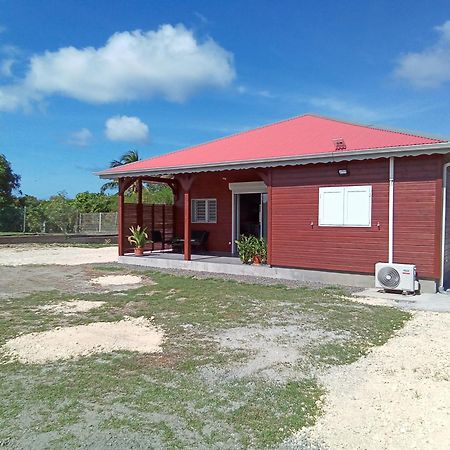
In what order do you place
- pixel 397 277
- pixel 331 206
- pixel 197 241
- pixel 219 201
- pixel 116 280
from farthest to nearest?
pixel 219 201, pixel 197 241, pixel 116 280, pixel 331 206, pixel 397 277

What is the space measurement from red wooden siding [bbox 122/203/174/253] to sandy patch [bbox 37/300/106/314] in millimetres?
6764

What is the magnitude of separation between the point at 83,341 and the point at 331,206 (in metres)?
6.65

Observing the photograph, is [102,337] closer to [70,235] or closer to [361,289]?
[361,289]

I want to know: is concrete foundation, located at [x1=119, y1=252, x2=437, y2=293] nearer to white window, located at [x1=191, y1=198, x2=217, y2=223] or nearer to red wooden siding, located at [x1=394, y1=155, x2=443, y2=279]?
red wooden siding, located at [x1=394, y1=155, x2=443, y2=279]

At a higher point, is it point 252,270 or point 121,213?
point 121,213

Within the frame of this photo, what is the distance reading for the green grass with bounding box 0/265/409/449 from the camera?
3.00 metres

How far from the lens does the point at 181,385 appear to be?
3.86 metres

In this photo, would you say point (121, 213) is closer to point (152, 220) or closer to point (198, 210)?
point (152, 220)

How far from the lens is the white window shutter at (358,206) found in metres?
9.58

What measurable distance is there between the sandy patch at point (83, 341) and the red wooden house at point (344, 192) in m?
5.45

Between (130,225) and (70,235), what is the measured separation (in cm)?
1117

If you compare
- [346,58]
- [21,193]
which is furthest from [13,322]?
[21,193]

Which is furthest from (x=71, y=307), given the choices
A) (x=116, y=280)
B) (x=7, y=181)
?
(x=7, y=181)

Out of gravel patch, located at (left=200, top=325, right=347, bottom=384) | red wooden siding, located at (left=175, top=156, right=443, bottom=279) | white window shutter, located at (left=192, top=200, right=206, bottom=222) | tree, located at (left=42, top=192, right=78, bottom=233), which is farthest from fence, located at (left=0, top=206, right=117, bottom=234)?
gravel patch, located at (left=200, top=325, right=347, bottom=384)
